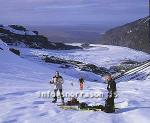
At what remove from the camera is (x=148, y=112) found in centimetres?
2433

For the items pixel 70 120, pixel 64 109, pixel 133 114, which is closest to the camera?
pixel 70 120

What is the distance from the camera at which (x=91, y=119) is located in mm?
22188

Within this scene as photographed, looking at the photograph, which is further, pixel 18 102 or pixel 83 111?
pixel 18 102

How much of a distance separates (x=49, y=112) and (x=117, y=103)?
21.7 ft

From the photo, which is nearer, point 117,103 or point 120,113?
point 120,113

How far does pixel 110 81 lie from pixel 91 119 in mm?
3552

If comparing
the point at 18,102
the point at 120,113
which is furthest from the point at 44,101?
the point at 120,113

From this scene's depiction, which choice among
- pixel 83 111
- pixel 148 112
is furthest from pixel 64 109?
pixel 148 112

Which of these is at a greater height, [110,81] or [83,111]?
[110,81]

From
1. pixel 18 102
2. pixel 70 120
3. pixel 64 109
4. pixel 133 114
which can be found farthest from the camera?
pixel 18 102

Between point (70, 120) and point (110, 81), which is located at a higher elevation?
point (110, 81)

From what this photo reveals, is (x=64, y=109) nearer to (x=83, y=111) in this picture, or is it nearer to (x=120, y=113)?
(x=83, y=111)

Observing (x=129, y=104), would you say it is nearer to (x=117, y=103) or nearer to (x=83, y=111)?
(x=117, y=103)

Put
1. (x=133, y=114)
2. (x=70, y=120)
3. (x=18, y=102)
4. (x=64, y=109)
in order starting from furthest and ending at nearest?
(x=18, y=102) < (x=64, y=109) < (x=133, y=114) < (x=70, y=120)
